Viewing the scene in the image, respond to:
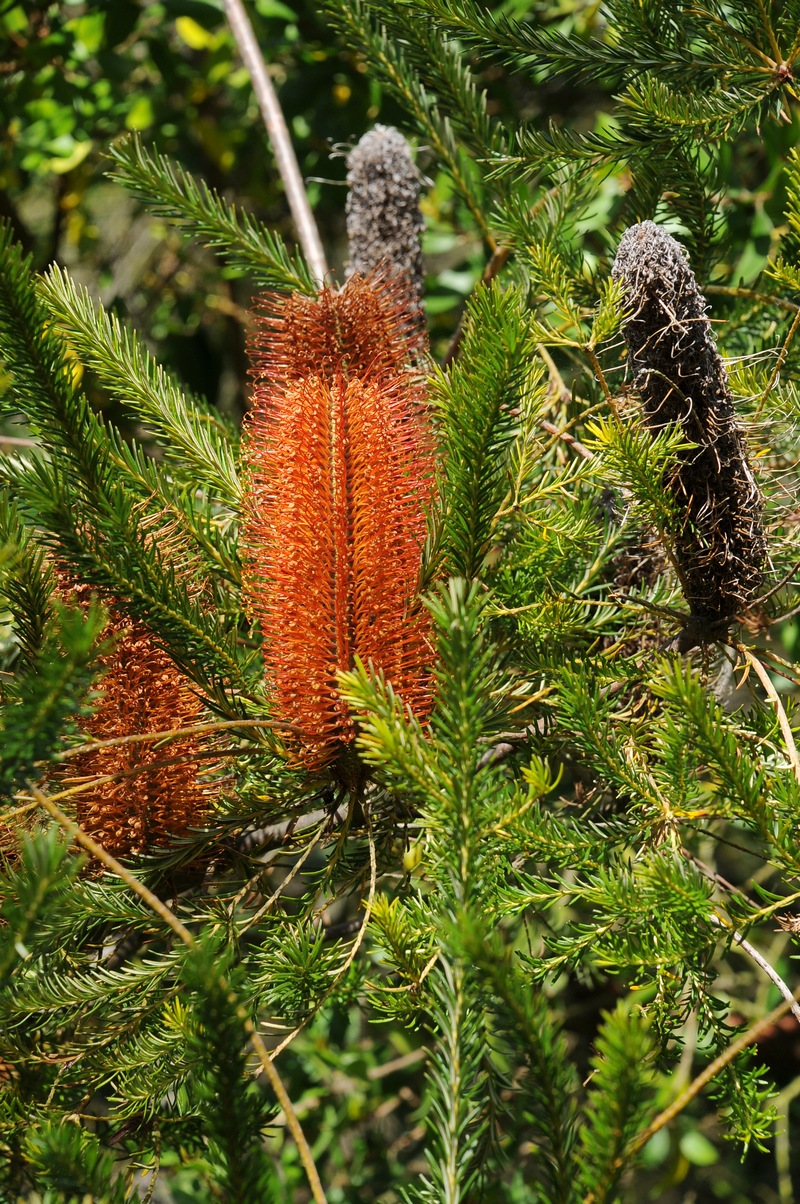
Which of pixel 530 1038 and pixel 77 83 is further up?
pixel 77 83

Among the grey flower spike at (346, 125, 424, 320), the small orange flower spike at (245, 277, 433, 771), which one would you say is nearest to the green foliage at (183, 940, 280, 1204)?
the small orange flower spike at (245, 277, 433, 771)

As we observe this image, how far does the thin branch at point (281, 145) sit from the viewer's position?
119 cm

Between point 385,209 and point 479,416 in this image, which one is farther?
point 385,209

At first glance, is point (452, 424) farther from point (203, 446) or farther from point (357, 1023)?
point (357, 1023)

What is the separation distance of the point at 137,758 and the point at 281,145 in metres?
0.84

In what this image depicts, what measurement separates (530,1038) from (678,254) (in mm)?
446

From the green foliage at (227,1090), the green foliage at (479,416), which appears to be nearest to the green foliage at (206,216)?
the green foliage at (479,416)

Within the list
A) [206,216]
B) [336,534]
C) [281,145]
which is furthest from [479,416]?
[281,145]

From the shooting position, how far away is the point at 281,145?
1219 mm

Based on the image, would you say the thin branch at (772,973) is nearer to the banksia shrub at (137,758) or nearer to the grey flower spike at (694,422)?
the grey flower spike at (694,422)

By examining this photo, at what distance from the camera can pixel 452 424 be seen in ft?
1.90

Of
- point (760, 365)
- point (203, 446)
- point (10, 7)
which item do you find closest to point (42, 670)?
point (203, 446)

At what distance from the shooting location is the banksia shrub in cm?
67

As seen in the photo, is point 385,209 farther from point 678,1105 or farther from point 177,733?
point 678,1105
